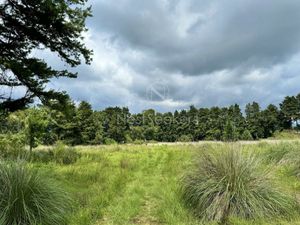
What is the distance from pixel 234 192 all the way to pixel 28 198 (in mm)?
3187

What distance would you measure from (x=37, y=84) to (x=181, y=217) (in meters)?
7.08

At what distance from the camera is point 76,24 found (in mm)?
10859

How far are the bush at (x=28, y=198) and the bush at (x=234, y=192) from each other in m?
2.23

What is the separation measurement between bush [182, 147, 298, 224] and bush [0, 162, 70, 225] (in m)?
2.23

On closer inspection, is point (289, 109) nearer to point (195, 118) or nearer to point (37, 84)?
point (195, 118)

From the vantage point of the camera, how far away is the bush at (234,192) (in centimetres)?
547

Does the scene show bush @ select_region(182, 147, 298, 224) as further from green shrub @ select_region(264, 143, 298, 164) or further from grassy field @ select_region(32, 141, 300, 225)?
green shrub @ select_region(264, 143, 298, 164)

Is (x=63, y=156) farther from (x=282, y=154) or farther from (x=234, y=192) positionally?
(x=234, y=192)

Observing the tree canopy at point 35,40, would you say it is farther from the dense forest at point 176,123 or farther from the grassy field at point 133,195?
the dense forest at point 176,123

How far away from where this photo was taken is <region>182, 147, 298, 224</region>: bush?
17.9 ft

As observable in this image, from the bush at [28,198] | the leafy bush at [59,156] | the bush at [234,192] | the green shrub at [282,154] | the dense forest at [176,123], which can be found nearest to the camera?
the bush at [28,198]

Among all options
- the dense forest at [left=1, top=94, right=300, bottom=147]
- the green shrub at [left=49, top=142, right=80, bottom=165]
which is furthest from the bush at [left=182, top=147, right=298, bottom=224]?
the dense forest at [left=1, top=94, right=300, bottom=147]

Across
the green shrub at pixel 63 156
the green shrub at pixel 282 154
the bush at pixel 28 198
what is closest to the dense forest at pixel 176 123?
the green shrub at pixel 63 156

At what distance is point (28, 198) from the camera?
16.6 feet
